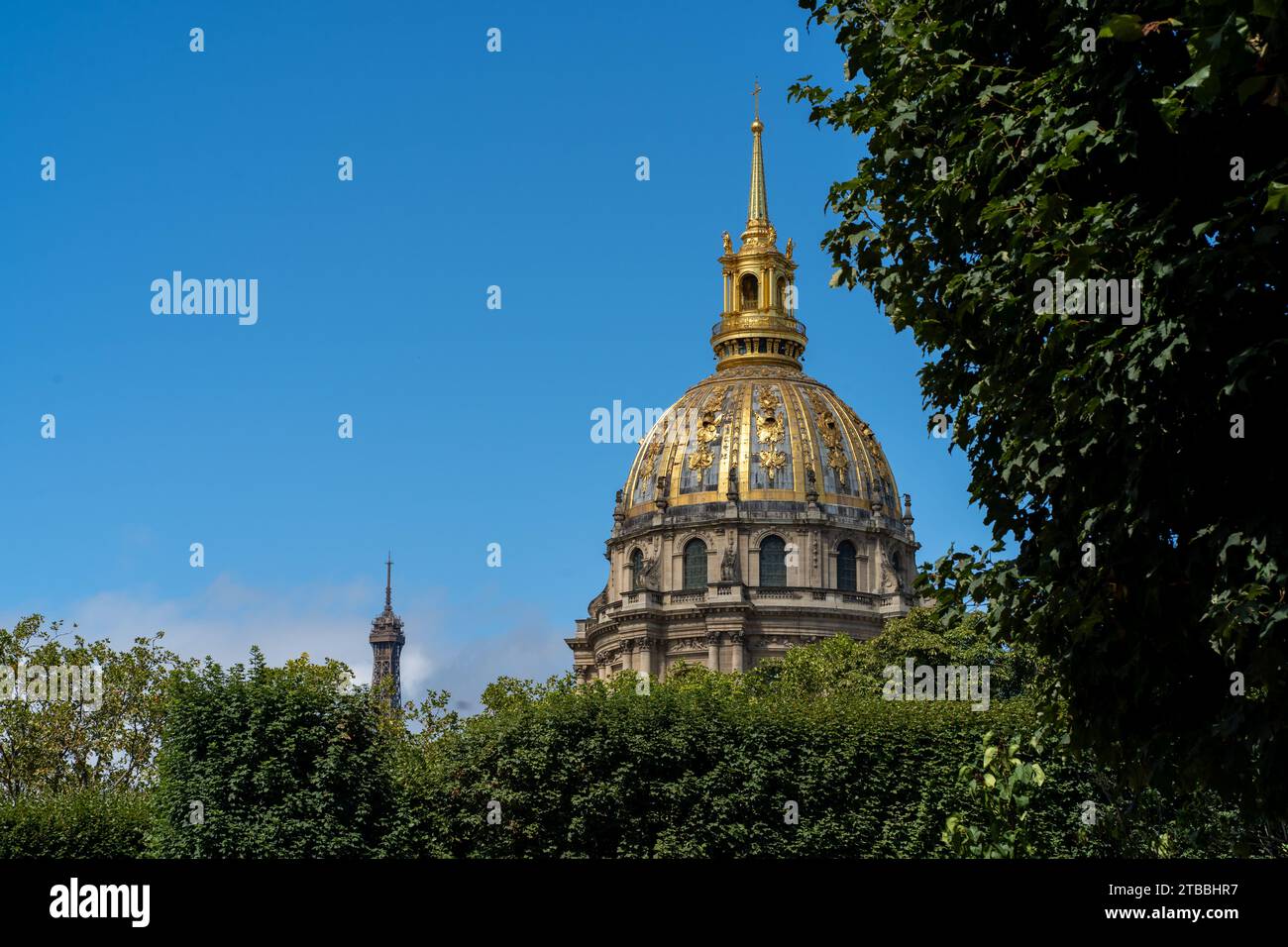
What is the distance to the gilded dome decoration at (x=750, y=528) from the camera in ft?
410

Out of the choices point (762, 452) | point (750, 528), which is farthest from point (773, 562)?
point (762, 452)

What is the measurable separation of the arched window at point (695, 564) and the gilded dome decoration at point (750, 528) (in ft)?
0.33

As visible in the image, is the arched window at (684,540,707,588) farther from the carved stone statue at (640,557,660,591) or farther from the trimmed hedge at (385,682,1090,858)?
the trimmed hedge at (385,682,1090,858)

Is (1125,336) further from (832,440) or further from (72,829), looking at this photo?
(832,440)

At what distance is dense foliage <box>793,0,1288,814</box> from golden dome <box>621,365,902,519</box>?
354ft

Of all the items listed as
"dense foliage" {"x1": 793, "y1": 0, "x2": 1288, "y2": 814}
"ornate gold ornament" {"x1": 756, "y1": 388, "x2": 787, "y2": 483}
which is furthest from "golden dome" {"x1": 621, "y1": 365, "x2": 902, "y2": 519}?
"dense foliage" {"x1": 793, "y1": 0, "x2": 1288, "y2": 814}

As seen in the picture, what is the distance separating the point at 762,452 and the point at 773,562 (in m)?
8.15

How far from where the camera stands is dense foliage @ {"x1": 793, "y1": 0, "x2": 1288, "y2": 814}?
1666cm

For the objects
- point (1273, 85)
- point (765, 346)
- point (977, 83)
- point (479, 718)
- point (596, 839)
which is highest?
point (765, 346)

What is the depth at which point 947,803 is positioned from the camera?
46.8 metres

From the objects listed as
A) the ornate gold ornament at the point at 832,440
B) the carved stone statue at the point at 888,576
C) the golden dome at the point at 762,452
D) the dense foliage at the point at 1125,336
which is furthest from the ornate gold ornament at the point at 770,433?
the dense foliage at the point at 1125,336
